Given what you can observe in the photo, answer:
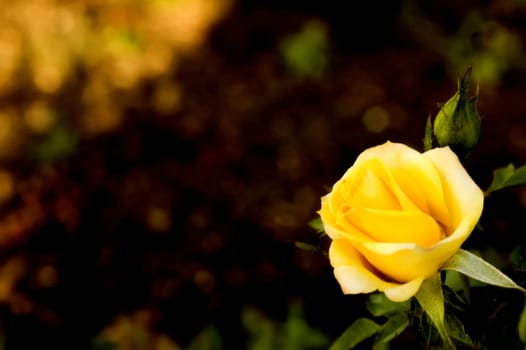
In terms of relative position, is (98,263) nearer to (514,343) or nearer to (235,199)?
(235,199)

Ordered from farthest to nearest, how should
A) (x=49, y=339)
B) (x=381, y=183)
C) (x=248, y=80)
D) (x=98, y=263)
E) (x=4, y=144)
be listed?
(x=248, y=80), (x=4, y=144), (x=98, y=263), (x=49, y=339), (x=381, y=183)

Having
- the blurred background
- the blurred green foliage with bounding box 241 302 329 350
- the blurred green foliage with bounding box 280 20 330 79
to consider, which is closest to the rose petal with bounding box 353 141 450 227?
the blurred background

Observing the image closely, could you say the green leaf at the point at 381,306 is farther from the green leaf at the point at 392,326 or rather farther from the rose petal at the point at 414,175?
the rose petal at the point at 414,175

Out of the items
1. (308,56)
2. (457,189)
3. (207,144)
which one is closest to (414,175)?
(457,189)

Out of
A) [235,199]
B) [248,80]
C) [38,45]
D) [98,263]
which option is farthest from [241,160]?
[38,45]

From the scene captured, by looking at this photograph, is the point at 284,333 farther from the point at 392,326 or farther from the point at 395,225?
the point at 395,225

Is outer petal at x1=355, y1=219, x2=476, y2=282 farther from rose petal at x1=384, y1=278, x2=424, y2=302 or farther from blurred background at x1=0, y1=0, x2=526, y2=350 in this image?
blurred background at x1=0, y1=0, x2=526, y2=350
